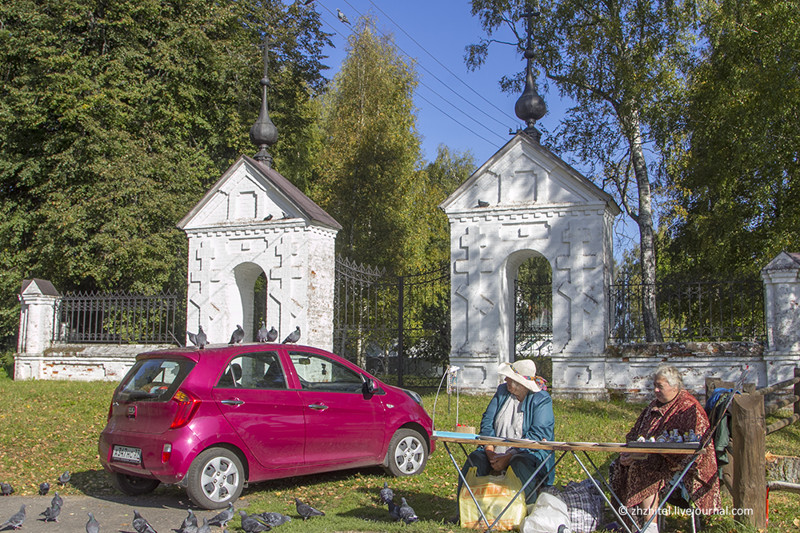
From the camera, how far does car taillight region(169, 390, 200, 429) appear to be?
6.26 meters

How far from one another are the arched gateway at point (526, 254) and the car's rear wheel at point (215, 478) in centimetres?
739

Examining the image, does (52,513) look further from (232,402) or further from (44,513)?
(232,402)

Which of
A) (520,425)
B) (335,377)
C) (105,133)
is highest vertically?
(105,133)

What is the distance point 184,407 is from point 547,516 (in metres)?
3.29

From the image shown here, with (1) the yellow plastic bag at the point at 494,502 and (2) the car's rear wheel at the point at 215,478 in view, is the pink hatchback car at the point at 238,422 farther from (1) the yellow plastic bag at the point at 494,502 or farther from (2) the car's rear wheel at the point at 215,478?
(1) the yellow plastic bag at the point at 494,502

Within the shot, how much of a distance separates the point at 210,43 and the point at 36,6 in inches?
197

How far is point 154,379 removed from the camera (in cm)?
673

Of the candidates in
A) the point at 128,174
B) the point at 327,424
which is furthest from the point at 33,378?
the point at 327,424

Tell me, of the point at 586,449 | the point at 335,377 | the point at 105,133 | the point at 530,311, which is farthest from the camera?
the point at 105,133

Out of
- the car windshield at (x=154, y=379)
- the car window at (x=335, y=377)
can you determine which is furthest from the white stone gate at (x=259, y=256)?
→ the car windshield at (x=154, y=379)

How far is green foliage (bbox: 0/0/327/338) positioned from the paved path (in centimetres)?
1249

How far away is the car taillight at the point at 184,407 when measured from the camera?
20.5 feet

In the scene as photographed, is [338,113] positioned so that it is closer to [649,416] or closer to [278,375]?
[278,375]

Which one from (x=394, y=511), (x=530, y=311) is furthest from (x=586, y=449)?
(x=530, y=311)
